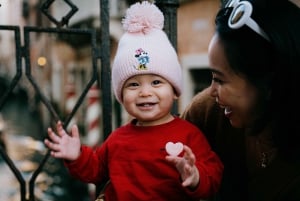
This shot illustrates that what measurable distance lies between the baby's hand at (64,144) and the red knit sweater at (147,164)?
0.05 meters

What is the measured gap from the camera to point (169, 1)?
1683 mm

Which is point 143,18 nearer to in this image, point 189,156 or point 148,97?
point 148,97

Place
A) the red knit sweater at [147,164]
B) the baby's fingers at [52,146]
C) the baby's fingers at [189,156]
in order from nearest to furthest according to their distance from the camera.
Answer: the baby's fingers at [189,156] → the baby's fingers at [52,146] → the red knit sweater at [147,164]

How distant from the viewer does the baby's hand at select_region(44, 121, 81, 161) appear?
4.73 feet

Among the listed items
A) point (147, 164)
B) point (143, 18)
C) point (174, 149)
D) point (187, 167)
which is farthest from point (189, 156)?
point (143, 18)

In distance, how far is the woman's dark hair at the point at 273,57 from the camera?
1.35 m

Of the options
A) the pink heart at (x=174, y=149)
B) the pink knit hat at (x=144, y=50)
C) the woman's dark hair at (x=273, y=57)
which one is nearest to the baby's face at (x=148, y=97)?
the pink knit hat at (x=144, y=50)

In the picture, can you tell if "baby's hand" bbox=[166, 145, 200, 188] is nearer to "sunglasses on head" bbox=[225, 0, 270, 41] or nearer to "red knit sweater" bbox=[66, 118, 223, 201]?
"red knit sweater" bbox=[66, 118, 223, 201]

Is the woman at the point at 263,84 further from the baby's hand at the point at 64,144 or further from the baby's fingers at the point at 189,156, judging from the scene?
the baby's hand at the point at 64,144

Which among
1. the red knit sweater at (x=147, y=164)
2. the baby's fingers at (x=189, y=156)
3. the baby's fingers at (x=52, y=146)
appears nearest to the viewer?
the baby's fingers at (x=189, y=156)

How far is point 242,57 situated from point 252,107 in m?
0.18

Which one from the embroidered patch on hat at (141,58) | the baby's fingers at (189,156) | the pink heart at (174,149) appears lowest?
the pink heart at (174,149)

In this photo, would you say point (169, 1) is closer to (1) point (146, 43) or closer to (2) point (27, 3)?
(1) point (146, 43)

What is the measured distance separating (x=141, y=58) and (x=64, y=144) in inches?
16.0
